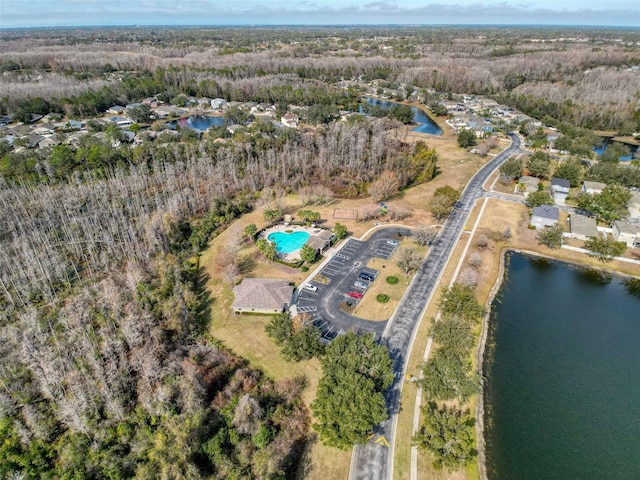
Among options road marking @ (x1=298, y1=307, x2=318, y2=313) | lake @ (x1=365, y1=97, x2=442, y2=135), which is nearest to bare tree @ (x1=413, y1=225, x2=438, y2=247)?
road marking @ (x1=298, y1=307, x2=318, y2=313)

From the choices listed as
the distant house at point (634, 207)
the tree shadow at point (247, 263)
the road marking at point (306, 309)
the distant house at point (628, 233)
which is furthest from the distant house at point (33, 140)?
the distant house at point (634, 207)

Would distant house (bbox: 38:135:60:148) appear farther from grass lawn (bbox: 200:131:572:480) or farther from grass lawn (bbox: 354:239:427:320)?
grass lawn (bbox: 354:239:427:320)

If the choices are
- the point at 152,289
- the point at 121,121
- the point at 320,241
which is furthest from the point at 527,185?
the point at 121,121

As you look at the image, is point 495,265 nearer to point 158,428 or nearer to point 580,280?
point 580,280

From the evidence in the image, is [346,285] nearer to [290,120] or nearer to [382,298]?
[382,298]

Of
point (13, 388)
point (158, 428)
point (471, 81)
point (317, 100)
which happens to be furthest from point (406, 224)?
point (471, 81)

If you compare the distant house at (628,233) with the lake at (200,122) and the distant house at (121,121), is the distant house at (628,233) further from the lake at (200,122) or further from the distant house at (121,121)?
the distant house at (121,121)
